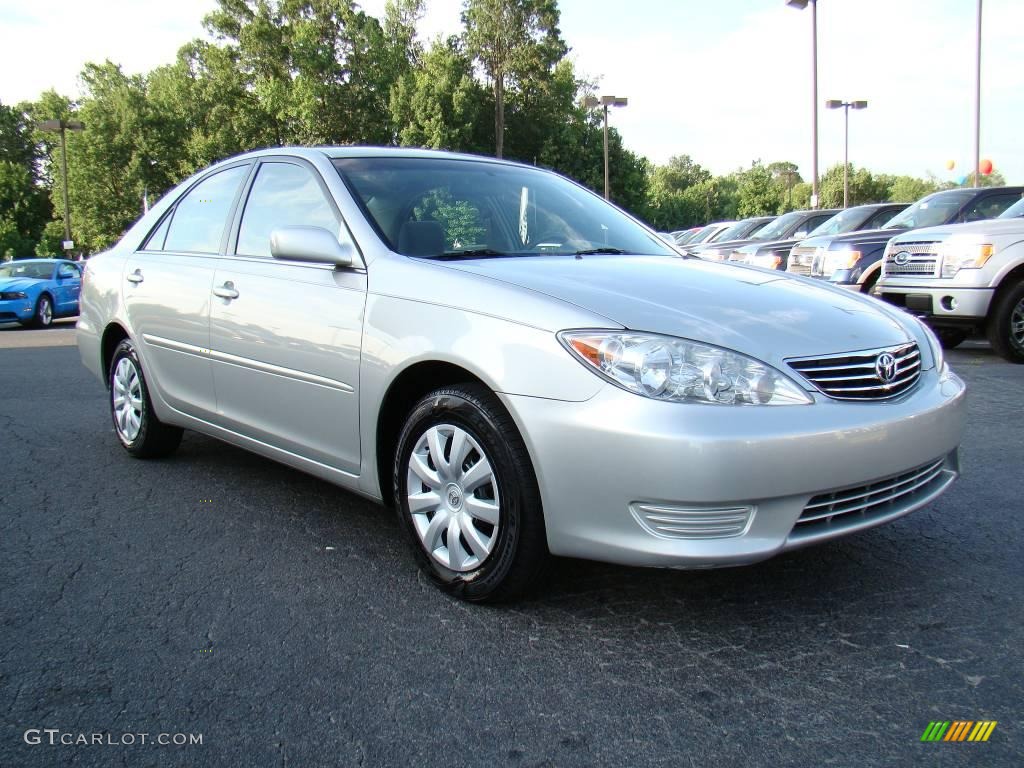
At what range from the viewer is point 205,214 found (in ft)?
14.8

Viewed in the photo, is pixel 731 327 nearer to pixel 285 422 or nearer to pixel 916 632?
pixel 916 632

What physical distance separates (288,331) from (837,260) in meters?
9.23

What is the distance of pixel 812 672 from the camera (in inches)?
97.7

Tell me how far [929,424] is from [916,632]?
25.5 inches

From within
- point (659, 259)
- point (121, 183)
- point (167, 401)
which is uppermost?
point (121, 183)

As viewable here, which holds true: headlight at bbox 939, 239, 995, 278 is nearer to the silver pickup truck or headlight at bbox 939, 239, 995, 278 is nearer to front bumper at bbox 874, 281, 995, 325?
the silver pickup truck

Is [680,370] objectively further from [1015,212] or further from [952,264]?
[1015,212]

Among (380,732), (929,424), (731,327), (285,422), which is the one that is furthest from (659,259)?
(380,732)

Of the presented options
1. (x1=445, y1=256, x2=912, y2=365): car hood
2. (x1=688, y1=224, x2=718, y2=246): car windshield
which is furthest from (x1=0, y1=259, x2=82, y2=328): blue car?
(x1=445, y1=256, x2=912, y2=365): car hood

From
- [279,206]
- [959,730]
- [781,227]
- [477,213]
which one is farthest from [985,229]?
[781,227]

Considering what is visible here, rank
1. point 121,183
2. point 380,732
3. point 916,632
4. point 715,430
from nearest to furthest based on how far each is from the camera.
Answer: point 380,732 → point 715,430 → point 916,632 → point 121,183

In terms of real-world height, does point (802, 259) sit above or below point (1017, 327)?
above

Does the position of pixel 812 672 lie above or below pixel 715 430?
below

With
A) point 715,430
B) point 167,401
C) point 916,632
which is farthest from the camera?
point 167,401
